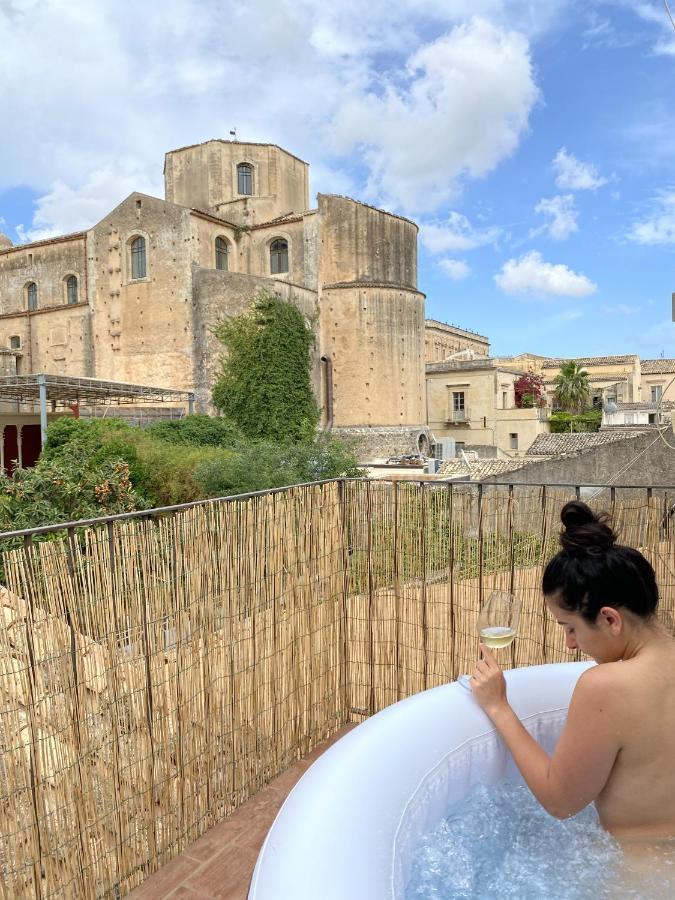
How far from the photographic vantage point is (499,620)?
2.30 metres

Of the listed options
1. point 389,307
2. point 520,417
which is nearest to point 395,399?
point 389,307

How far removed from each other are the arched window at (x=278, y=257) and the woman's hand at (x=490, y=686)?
2534 centimetres

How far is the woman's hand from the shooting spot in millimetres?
2352

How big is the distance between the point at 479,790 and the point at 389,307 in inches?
967

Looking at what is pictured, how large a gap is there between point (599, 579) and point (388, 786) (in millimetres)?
997

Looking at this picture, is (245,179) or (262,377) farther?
(245,179)

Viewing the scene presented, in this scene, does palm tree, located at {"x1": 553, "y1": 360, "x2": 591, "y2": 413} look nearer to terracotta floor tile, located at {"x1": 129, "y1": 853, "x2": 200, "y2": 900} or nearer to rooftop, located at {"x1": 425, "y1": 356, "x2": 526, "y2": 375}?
rooftop, located at {"x1": 425, "y1": 356, "x2": 526, "y2": 375}

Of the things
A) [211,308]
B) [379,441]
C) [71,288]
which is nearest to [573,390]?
[379,441]

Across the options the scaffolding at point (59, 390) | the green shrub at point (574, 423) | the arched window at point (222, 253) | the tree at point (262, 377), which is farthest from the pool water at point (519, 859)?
the green shrub at point (574, 423)

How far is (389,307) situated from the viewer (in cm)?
2588

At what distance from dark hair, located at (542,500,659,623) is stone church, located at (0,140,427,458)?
2215 cm

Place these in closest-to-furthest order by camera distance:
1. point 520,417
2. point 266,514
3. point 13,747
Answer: point 13,747 → point 266,514 → point 520,417

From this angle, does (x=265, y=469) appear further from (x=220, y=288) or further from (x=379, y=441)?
(x=379, y=441)

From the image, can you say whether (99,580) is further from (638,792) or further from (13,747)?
(638,792)
